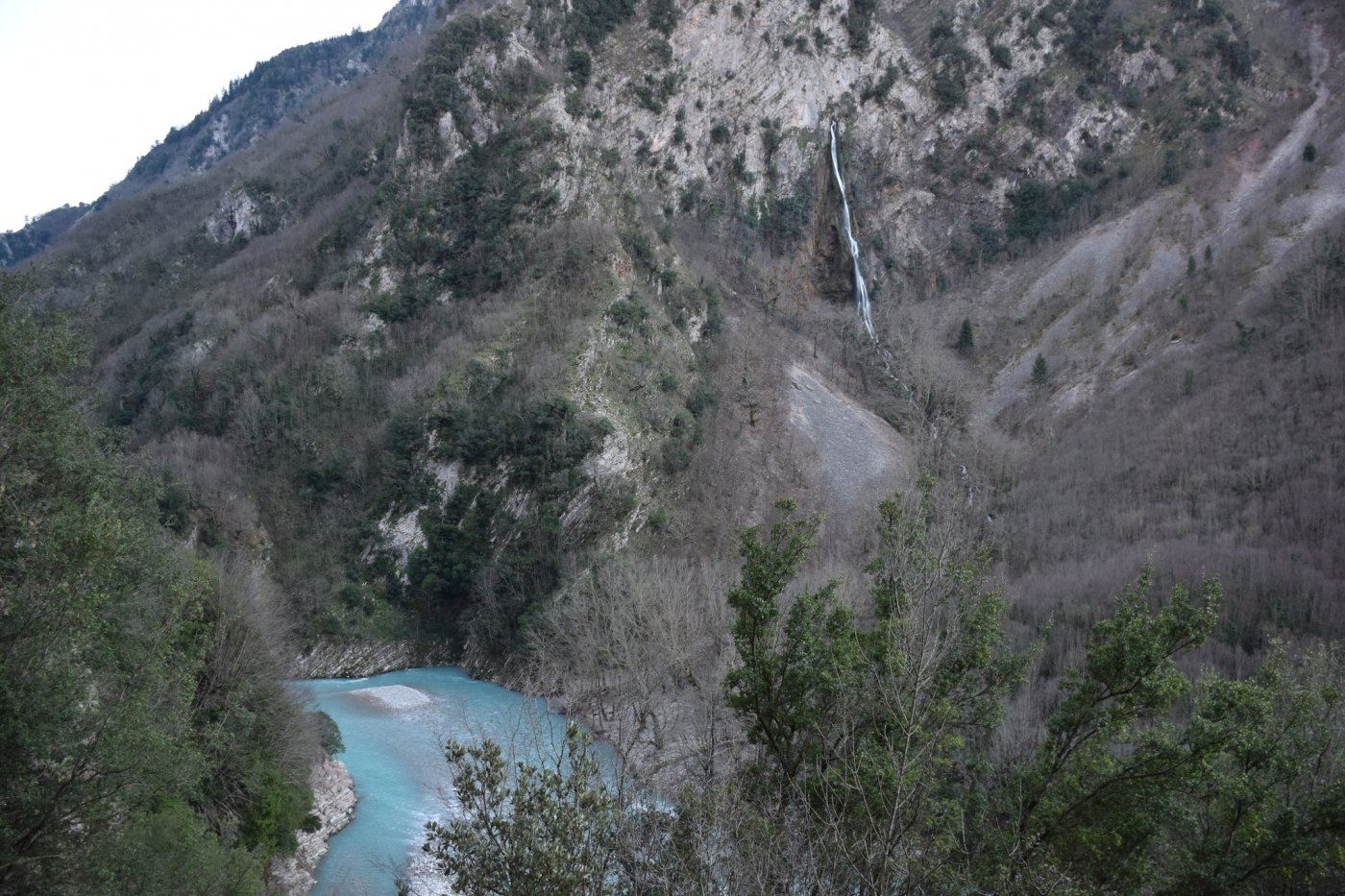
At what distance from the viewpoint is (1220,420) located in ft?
156

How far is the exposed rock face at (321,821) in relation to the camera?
76.1ft

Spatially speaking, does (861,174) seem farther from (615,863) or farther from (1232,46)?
(615,863)

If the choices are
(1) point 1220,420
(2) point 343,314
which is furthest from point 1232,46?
(2) point 343,314

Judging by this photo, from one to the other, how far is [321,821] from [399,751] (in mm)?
6962

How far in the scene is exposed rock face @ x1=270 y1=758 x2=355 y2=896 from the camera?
2320cm

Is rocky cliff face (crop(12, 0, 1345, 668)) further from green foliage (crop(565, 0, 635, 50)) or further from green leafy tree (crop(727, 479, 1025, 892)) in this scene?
green leafy tree (crop(727, 479, 1025, 892))

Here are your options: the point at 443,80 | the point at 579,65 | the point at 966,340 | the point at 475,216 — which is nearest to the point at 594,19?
the point at 579,65

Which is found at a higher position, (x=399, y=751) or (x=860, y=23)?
(x=860, y=23)

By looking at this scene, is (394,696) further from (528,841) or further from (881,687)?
(528,841)

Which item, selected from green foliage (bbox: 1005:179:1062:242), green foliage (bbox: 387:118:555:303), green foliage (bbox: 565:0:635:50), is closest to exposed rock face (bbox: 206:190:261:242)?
green foliage (bbox: 387:118:555:303)

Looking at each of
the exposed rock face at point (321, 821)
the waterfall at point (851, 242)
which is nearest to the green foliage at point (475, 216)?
the waterfall at point (851, 242)

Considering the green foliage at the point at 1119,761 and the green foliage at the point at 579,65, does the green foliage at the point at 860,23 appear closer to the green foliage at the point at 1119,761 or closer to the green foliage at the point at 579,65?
the green foliage at the point at 579,65

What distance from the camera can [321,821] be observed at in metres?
26.0

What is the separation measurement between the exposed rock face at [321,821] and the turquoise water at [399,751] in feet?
1.01
